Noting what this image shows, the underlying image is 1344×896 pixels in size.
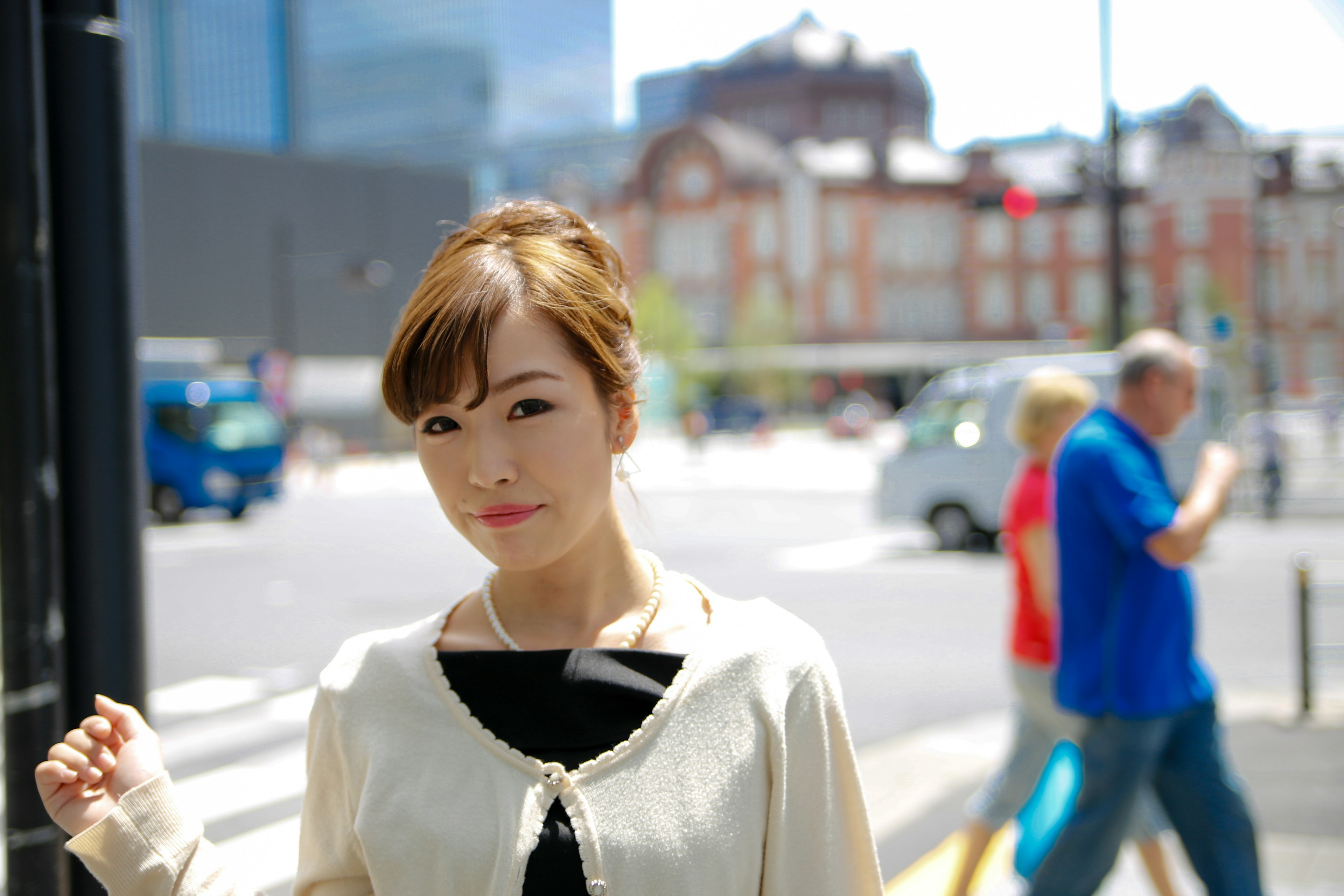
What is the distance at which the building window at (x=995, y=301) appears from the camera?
6272 centimetres

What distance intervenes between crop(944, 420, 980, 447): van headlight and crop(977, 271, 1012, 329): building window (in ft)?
168

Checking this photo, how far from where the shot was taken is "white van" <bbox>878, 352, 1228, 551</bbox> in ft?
43.3

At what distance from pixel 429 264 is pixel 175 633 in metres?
9.32

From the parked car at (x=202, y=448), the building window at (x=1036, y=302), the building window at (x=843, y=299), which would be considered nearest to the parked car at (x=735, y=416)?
the building window at (x=843, y=299)

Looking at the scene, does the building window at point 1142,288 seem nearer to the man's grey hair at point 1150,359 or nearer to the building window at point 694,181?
the building window at point 694,181

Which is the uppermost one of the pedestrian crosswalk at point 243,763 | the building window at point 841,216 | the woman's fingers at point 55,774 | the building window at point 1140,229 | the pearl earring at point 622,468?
the building window at point 841,216

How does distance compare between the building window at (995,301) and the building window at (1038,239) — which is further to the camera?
the building window at (995,301)

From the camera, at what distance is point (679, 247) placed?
2564 inches

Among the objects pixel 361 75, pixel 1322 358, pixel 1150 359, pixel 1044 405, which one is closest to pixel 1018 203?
pixel 1044 405

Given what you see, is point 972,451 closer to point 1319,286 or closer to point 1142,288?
point 1319,286

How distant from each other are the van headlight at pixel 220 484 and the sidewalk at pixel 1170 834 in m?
16.5

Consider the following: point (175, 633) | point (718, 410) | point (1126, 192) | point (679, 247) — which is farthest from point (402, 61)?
point (175, 633)

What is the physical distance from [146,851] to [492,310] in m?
0.69

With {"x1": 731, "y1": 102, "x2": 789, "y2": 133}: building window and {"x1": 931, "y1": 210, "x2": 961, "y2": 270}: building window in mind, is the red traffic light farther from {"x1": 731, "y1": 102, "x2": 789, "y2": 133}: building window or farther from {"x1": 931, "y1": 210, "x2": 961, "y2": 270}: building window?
{"x1": 731, "y1": 102, "x2": 789, "y2": 133}: building window
